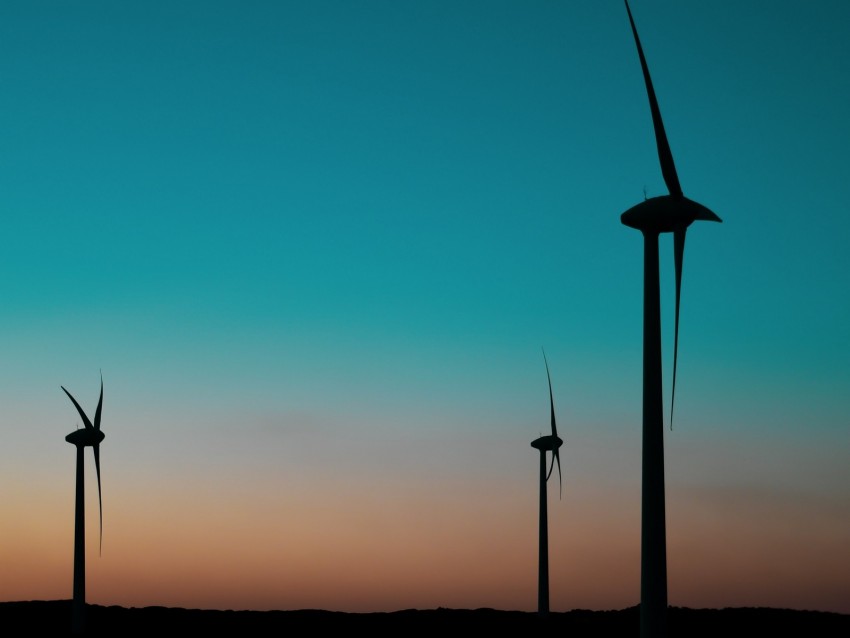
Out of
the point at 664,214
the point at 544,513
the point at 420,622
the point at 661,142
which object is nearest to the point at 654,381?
the point at 664,214

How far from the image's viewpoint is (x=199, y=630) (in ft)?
313

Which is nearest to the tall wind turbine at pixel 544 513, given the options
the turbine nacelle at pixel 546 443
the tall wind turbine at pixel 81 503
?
the turbine nacelle at pixel 546 443

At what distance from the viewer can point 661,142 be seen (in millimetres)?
46312

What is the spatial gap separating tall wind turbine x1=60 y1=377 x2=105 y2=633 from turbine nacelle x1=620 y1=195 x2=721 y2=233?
47.1m

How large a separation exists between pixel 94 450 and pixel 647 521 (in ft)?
165

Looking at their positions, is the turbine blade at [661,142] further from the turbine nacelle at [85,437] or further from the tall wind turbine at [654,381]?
the turbine nacelle at [85,437]

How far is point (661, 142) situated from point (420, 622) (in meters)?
68.6

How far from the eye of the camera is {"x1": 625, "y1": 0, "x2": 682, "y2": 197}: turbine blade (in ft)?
150

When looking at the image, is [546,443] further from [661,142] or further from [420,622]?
[661,142]

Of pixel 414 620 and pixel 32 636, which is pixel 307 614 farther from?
pixel 32 636

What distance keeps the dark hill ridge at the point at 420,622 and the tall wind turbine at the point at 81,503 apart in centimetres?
806

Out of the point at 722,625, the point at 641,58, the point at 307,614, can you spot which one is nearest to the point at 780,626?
the point at 722,625

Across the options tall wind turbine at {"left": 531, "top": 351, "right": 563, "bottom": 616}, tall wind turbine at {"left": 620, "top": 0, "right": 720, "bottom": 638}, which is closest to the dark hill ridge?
tall wind turbine at {"left": 531, "top": 351, "right": 563, "bottom": 616}

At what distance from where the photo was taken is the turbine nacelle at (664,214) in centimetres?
4366
